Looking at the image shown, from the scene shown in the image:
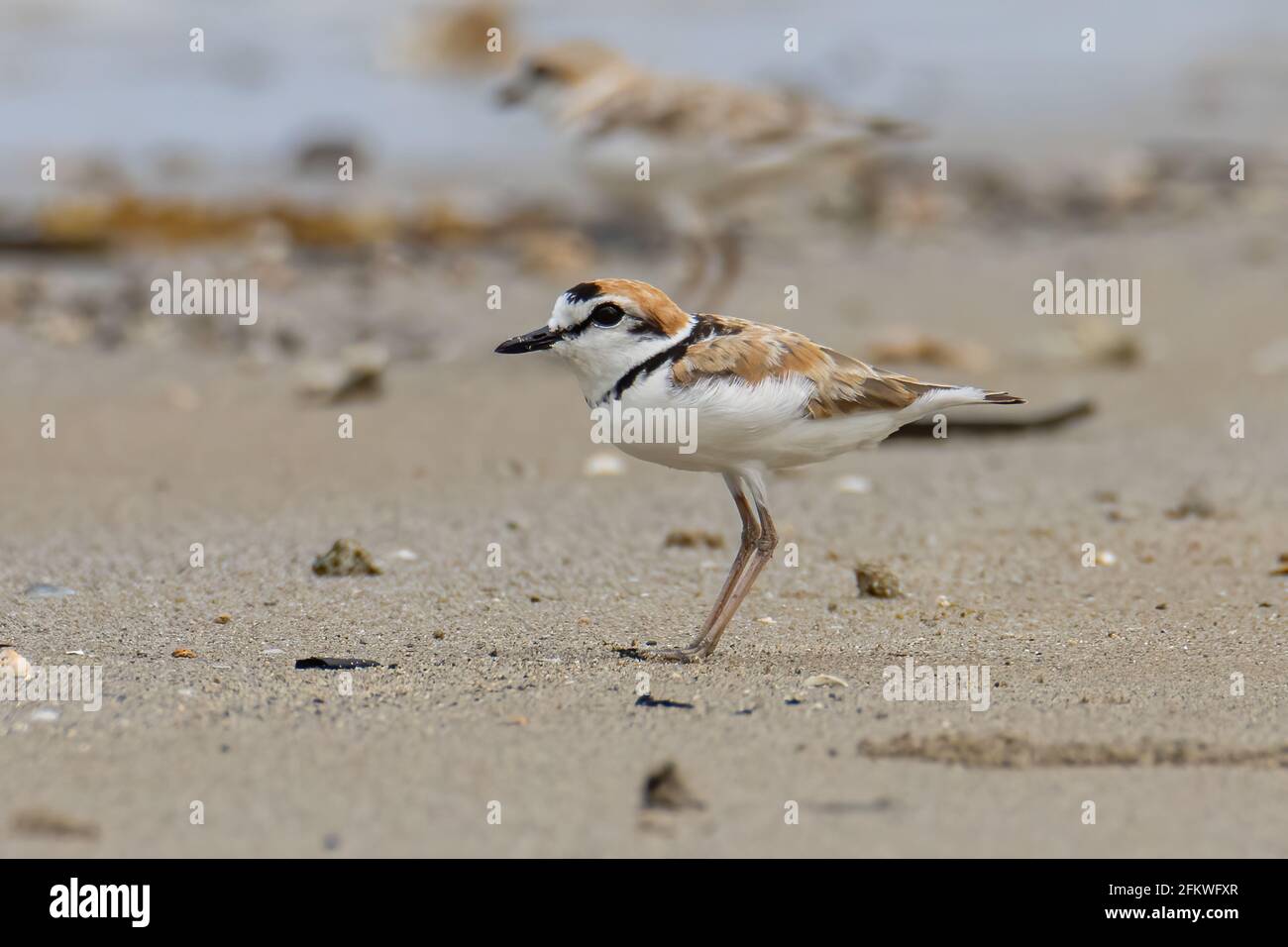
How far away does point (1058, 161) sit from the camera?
19844 millimetres

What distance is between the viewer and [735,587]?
4387 millimetres

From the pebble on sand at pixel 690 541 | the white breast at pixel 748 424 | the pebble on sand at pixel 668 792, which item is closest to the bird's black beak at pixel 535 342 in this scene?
the white breast at pixel 748 424

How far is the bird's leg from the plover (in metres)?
4.91

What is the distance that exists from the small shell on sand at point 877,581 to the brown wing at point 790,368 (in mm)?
854

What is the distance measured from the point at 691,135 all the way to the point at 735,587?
5086 millimetres

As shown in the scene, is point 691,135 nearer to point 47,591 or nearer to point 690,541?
point 690,541

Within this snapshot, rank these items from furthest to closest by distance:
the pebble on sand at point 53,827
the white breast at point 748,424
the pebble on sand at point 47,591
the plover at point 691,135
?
the plover at point 691,135, the pebble on sand at point 47,591, the white breast at point 748,424, the pebble on sand at point 53,827

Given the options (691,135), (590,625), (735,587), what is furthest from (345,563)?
(691,135)

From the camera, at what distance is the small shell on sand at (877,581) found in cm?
504

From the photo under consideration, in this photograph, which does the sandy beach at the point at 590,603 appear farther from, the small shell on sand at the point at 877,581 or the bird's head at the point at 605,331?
the bird's head at the point at 605,331

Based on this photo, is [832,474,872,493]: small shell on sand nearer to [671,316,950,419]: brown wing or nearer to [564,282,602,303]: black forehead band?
[671,316,950,419]: brown wing
